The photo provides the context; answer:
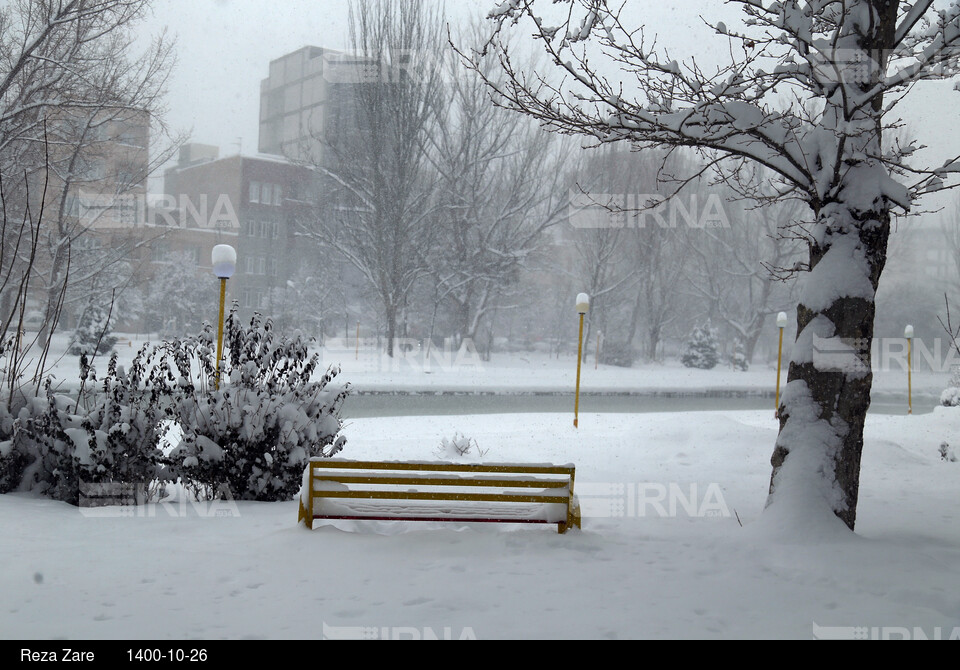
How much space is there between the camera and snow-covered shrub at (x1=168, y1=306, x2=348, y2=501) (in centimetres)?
668

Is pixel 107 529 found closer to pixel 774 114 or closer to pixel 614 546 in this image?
pixel 614 546

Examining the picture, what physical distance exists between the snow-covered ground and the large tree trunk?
0.36m

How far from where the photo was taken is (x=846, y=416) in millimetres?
5520

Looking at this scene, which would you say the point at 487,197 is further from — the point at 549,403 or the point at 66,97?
the point at 66,97

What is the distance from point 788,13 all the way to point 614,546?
3.89 m

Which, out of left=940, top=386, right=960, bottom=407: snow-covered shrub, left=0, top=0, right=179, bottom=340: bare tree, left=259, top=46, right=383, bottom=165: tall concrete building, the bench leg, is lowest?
the bench leg

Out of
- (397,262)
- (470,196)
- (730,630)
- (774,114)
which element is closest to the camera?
(730,630)

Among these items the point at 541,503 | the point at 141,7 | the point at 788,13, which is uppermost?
the point at 141,7

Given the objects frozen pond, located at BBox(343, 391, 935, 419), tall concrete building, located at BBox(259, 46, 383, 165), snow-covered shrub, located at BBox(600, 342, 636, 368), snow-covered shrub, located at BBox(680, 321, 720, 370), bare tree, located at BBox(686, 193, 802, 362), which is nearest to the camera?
frozen pond, located at BBox(343, 391, 935, 419)

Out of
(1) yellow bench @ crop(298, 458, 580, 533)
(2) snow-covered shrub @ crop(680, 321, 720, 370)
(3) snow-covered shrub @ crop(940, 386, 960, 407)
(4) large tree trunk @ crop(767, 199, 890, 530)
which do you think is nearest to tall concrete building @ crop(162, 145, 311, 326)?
(2) snow-covered shrub @ crop(680, 321, 720, 370)

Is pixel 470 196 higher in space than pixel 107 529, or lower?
higher

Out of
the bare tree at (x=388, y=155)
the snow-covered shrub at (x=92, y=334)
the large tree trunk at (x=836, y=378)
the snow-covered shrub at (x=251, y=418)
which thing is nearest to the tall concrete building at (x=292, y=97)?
the bare tree at (x=388, y=155)

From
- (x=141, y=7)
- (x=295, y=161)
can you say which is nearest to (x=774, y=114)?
(x=141, y=7)

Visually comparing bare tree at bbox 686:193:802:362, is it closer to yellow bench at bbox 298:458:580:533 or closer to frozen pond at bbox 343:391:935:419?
frozen pond at bbox 343:391:935:419
